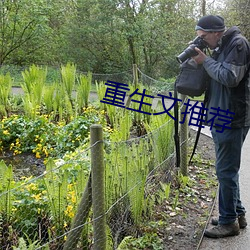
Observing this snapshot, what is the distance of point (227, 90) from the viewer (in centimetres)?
300

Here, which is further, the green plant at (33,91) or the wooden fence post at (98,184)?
the green plant at (33,91)

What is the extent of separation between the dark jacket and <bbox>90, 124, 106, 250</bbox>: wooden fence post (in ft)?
3.68

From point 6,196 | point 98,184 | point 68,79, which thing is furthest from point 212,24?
point 68,79

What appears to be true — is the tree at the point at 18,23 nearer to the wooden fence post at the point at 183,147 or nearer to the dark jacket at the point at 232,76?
the wooden fence post at the point at 183,147

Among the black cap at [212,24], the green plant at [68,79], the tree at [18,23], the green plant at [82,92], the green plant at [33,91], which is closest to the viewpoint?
the black cap at [212,24]

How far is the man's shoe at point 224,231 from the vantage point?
338 cm

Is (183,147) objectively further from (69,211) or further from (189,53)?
(69,211)

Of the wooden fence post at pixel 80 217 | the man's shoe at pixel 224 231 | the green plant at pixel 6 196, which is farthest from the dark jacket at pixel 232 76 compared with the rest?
the green plant at pixel 6 196

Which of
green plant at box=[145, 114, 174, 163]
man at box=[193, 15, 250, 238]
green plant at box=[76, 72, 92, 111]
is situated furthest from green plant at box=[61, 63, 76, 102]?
man at box=[193, 15, 250, 238]

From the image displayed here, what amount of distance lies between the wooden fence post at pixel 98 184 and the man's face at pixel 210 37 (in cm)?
128

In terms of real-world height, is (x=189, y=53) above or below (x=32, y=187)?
above

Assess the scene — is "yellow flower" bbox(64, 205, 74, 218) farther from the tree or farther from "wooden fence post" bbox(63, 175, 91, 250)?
the tree

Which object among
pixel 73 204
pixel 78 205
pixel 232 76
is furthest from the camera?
pixel 73 204

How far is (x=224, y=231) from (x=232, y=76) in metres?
1.47
